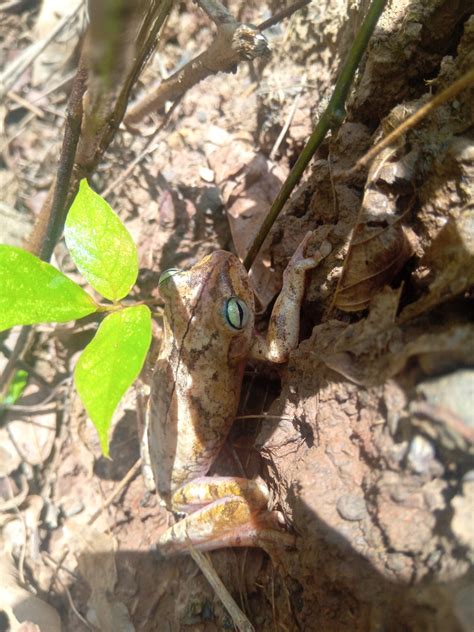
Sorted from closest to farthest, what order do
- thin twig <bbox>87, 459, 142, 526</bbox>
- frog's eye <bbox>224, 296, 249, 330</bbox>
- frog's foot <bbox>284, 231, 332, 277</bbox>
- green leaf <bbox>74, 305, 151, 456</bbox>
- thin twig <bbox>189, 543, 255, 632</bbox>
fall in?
1. green leaf <bbox>74, 305, 151, 456</bbox>
2. thin twig <bbox>189, 543, 255, 632</bbox>
3. frog's foot <bbox>284, 231, 332, 277</bbox>
4. frog's eye <bbox>224, 296, 249, 330</bbox>
5. thin twig <bbox>87, 459, 142, 526</bbox>

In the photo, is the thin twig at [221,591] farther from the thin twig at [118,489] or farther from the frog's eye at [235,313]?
the frog's eye at [235,313]

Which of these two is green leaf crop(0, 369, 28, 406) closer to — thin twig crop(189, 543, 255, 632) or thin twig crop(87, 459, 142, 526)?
thin twig crop(87, 459, 142, 526)

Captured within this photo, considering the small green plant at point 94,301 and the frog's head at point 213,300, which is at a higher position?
the frog's head at point 213,300

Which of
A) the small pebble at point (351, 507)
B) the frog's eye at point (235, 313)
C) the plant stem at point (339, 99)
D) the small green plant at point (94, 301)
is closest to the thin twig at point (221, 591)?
the small pebble at point (351, 507)

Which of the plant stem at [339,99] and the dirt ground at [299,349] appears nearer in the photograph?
the dirt ground at [299,349]

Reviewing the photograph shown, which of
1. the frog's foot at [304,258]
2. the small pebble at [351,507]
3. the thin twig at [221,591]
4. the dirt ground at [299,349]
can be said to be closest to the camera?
the dirt ground at [299,349]

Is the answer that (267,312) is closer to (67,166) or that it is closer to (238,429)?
(238,429)

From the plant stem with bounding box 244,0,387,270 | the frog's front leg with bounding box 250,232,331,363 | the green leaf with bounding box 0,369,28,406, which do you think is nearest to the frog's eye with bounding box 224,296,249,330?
the frog's front leg with bounding box 250,232,331,363
